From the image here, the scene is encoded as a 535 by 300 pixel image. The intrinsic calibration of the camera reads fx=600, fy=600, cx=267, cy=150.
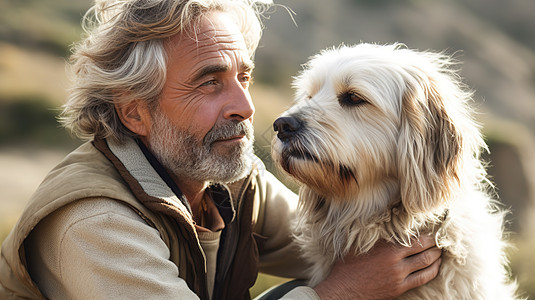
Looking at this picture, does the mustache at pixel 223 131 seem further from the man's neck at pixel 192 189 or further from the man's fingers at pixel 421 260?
the man's fingers at pixel 421 260

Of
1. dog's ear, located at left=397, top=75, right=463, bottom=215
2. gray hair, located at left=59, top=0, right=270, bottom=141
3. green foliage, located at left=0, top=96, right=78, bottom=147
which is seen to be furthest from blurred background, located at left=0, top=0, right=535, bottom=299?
dog's ear, located at left=397, top=75, right=463, bottom=215

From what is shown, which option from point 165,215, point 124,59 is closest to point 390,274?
point 165,215

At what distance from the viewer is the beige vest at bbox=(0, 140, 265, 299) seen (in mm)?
2648

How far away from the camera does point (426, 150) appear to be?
2766mm

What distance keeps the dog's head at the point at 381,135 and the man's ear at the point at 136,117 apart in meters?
0.84

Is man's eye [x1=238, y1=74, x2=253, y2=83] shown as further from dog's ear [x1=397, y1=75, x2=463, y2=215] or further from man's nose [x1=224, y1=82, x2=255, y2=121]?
dog's ear [x1=397, y1=75, x2=463, y2=215]

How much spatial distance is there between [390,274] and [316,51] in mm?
15934

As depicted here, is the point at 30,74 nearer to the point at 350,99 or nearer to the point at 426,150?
the point at 350,99

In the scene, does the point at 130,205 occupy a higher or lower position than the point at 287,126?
lower

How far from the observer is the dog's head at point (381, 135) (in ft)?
8.93

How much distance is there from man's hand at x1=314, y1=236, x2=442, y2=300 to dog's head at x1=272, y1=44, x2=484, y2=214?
0.23 m

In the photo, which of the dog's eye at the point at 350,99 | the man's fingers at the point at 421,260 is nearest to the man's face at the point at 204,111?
the dog's eye at the point at 350,99

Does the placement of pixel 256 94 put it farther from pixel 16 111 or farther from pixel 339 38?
pixel 339 38

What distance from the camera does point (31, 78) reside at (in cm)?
1180
